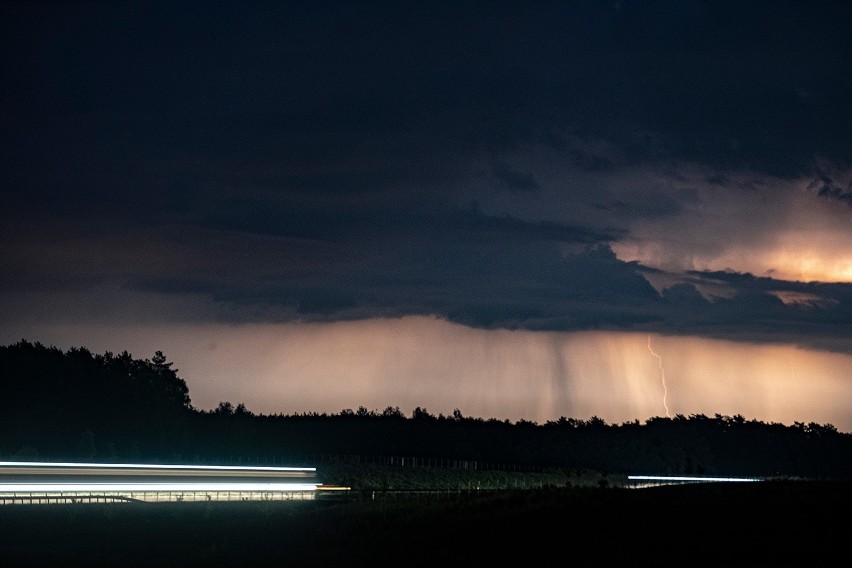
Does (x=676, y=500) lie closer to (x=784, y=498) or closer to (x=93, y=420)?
(x=784, y=498)

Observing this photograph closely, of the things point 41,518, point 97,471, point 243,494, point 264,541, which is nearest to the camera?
point 264,541

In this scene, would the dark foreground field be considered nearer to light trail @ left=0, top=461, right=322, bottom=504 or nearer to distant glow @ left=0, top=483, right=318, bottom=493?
light trail @ left=0, top=461, right=322, bottom=504

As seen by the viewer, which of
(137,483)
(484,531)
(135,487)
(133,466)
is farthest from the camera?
(133,466)

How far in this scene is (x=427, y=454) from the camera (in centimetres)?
19500

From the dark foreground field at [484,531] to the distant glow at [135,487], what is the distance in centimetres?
833

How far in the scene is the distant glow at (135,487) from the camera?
2778 inches

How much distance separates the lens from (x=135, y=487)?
77.9 metres

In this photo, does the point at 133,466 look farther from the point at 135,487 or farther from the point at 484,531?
the point at 484,531

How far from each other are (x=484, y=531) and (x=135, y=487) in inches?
A: 1330

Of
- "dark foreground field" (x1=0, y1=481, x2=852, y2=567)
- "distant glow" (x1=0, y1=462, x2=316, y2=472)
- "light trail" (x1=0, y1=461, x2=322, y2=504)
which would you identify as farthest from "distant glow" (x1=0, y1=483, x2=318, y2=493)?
"dark foreground field" (x1=0, y1=481, x2=852, y2=567)

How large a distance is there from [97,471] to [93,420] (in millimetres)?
51496

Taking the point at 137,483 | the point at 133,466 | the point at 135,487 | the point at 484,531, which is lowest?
the point at 484,531

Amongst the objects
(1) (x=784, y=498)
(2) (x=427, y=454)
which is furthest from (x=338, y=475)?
(2) (x=427, y=454)

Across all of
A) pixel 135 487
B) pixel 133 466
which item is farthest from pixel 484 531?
pixel 133 466
